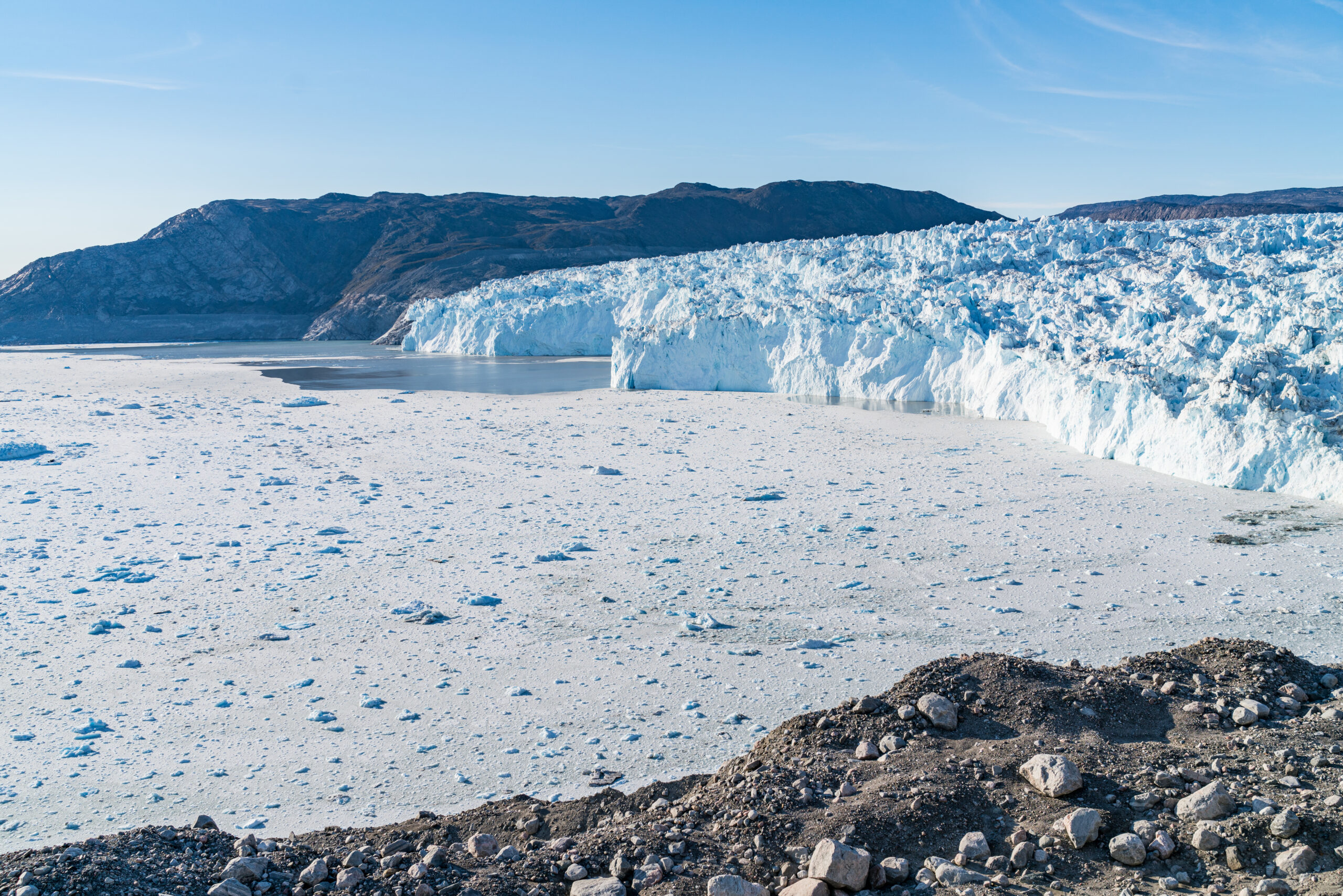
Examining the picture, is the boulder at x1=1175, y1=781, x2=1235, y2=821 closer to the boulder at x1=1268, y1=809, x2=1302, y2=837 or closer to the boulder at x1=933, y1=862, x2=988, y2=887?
the boulder at x1=1268, y1=809, x2=1302, y2=837

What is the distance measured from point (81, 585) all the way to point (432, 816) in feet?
12.1

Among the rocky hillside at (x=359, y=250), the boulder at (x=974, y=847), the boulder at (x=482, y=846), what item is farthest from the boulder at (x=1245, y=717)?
the rocky hillside at (x=359, y=250)

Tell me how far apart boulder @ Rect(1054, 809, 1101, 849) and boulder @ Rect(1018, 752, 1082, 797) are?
14cm

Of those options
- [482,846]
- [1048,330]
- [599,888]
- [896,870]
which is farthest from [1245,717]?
[1048,330]

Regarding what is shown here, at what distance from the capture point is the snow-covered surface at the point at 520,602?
3.27 metres

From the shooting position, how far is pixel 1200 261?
Answer: 1658 centimetres

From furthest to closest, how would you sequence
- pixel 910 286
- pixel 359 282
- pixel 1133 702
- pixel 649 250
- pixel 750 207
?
pixel 750 207, pixel 649 250, pixel 359 282, pixel 910 286, pixel 1133 702

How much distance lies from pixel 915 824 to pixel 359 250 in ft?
218

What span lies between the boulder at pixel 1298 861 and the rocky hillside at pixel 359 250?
40.4m

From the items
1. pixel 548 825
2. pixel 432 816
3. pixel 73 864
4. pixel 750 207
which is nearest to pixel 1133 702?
pixel 548 825

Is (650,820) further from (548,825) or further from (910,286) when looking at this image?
(910,286)

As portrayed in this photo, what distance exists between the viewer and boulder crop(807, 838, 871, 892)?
2205 millimetres

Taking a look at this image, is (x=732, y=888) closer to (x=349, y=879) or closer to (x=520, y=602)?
(x=349, y=879)

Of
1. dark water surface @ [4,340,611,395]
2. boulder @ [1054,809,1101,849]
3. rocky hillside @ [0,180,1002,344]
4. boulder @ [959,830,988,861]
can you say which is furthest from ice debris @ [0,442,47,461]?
rocky hillside @ [0,180,1002,344]
